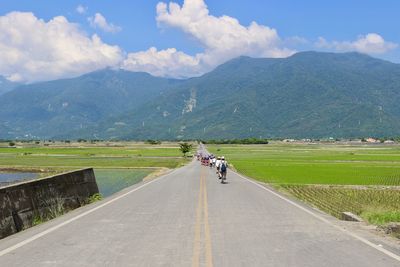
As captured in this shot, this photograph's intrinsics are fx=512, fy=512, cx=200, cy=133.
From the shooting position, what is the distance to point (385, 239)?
40.3ft

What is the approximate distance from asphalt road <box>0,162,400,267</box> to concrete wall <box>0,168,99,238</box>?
716 mm

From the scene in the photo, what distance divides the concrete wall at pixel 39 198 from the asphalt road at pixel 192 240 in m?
0.72

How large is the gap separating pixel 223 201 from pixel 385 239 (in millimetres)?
9101

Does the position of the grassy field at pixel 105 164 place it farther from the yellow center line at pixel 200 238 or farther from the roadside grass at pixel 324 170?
the yellow center line at pixel 200 238

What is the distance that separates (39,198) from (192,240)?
6.48 m

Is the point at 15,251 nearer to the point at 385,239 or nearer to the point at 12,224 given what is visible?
the point at 12,224

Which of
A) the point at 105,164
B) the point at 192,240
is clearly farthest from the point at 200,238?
the point at 105,164

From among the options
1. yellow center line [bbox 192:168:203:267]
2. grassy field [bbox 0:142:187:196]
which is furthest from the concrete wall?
grassy field [bbox 0:142:187:196]

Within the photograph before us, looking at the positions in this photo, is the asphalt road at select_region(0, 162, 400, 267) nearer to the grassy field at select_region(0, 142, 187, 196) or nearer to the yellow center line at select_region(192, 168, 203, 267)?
the yellow center line at select_region(192, 168, 203, 267)

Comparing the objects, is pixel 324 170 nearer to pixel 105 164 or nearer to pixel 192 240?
pixel 105 164

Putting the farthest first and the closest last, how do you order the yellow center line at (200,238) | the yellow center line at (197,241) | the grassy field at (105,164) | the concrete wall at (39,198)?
the grassy field at (105,164) → the concrete wall at (39,198) → the yellow center line at (200,238) → the yellow center line at (197,241)

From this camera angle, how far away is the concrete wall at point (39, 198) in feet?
43.0

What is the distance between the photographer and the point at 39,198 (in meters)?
15.8

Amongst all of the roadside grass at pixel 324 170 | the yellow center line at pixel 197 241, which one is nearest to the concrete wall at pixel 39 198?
the yellow center line at pixel 197 241
